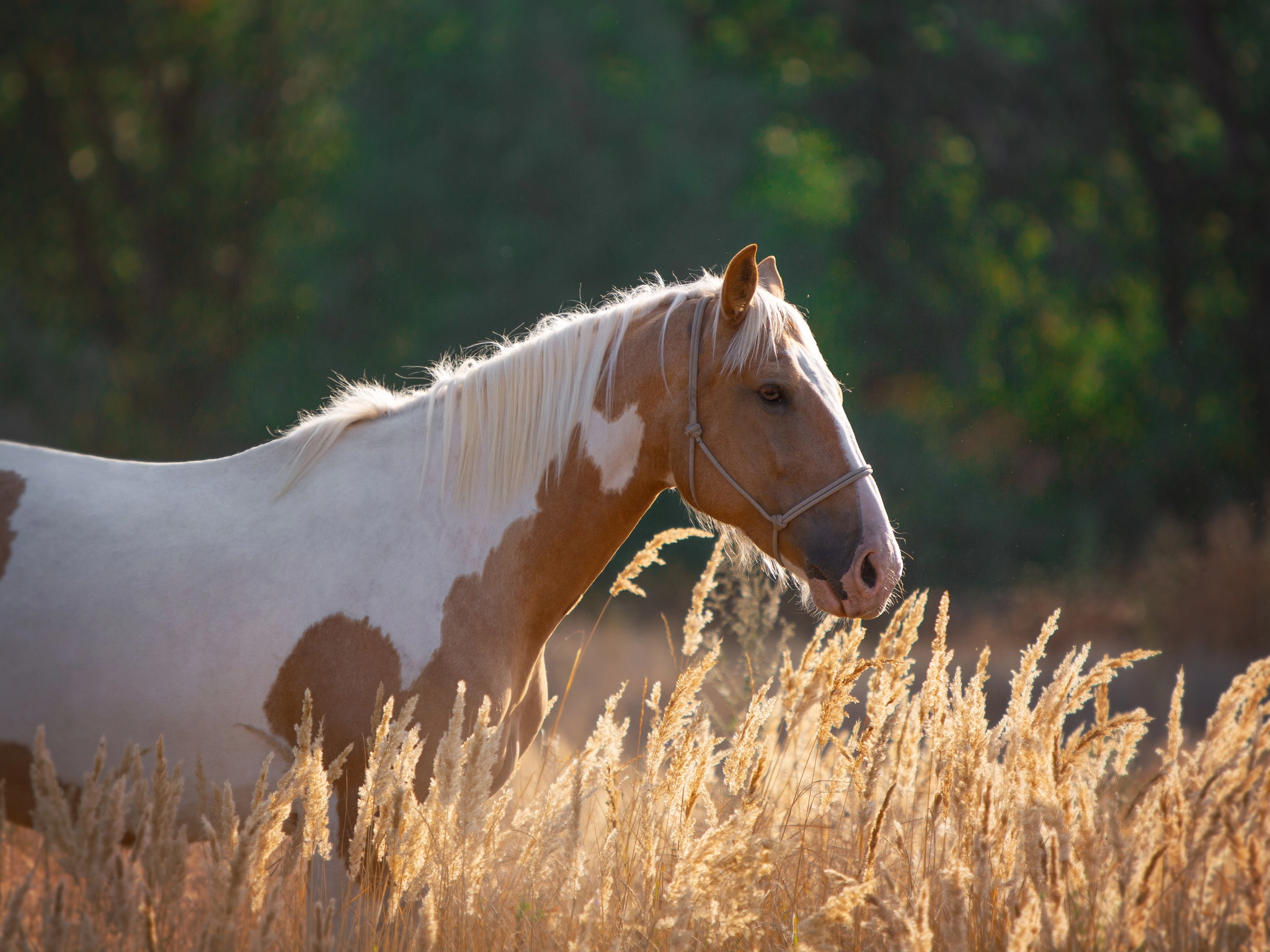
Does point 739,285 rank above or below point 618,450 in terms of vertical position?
above

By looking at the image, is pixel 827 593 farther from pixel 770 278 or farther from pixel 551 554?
pixel 770 278

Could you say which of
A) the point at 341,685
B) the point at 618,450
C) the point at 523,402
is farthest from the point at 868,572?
the point at 341,685

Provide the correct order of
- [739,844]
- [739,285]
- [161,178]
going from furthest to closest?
[161,178]
[739,285]
[739,844]

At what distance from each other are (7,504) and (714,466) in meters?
1.93

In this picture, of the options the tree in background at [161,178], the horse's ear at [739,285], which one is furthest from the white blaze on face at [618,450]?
the tree in background at [161,178]

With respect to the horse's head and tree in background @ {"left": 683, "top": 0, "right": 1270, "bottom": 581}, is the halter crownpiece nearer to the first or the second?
the horse's head

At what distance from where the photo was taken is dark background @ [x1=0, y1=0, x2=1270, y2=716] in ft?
35.3

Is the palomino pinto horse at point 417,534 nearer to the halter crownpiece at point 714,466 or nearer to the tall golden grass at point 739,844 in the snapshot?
the halter crownpiece at point 714,466

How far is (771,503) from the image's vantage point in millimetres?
2357

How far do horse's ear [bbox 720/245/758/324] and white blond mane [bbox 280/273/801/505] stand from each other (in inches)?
2.0

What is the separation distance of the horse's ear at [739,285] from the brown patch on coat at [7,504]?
1.99m

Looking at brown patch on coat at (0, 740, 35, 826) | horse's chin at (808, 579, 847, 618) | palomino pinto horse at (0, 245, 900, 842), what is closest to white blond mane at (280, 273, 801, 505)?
palomino pinto horse at (0, 245, 900, 842)

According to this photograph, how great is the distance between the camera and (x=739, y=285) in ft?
7.80

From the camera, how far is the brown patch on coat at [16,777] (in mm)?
2330
